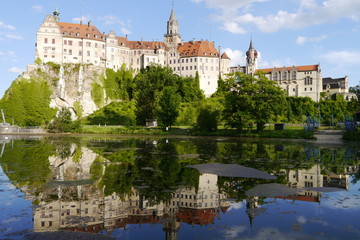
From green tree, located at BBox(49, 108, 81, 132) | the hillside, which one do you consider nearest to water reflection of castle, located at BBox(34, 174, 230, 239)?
green tree, located at BBox(49, 108, 81, 132)

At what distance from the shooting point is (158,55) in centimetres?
10694

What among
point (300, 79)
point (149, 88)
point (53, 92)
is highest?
point (300, 79)

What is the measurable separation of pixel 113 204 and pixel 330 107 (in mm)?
107222

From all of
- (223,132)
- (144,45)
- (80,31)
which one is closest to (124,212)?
(223,132)

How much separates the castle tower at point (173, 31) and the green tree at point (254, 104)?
76.8m

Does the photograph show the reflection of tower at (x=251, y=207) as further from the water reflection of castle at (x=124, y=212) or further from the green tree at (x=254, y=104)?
the green tree at (x=254, y=104)

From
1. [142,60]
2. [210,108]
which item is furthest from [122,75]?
[210,108]

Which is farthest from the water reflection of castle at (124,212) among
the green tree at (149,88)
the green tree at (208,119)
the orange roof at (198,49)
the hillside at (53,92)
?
the orange roof at (198,49)

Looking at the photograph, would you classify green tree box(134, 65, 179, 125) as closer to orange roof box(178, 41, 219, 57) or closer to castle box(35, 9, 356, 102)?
castle box(35, 9, 356, 102)

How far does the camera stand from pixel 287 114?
92.6 meters

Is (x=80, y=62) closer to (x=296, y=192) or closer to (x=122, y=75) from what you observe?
(x=122, y=75)

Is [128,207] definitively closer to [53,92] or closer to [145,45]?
[53,92]

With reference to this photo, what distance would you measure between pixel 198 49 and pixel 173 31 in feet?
62.9

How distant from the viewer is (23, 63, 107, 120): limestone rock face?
88.7 m
